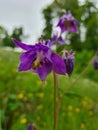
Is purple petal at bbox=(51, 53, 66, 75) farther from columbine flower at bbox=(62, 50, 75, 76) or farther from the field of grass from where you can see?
the field of grass

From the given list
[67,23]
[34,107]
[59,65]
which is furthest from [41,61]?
[34,107]

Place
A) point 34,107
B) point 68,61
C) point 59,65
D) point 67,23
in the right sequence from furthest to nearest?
1. point 34,107
2. point 67,23
3. point 68,61
4. point 59,65

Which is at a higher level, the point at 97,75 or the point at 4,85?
the point at 4,85

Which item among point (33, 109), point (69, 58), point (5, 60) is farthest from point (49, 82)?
point (69, 58)

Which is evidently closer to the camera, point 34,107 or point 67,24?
point 67,24

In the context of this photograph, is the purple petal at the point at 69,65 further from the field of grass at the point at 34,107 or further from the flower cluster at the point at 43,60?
the field of grass at the point at 34,107

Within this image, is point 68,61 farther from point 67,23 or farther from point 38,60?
point 67,23

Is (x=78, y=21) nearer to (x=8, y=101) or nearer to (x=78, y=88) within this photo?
(x=8, y=101)

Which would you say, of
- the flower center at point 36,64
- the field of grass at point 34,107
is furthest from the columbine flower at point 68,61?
the field of grass at point 34,107
